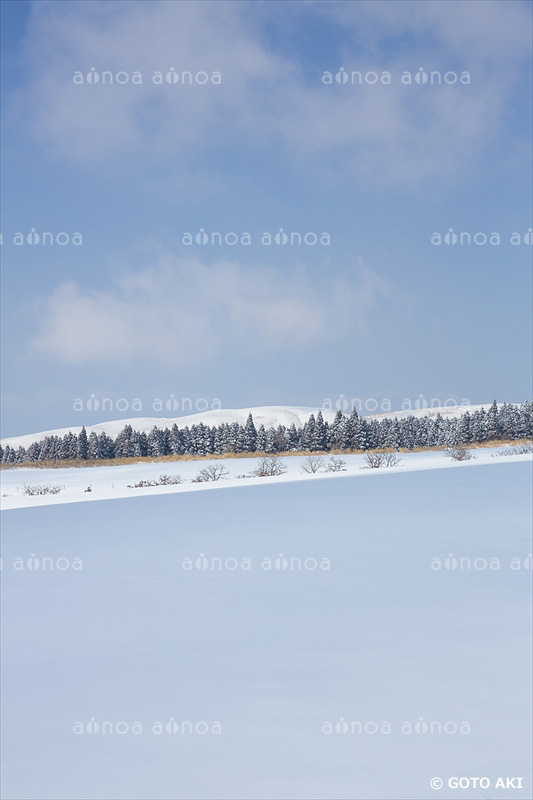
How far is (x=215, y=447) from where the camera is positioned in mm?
56344

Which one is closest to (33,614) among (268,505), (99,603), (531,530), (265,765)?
(99,603)

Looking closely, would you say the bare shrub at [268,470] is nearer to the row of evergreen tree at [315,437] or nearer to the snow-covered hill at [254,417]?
the row of evergreen tree at [315,437]

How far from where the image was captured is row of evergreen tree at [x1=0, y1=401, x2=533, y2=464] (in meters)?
52.8

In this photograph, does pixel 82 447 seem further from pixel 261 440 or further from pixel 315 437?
pixel 315 437

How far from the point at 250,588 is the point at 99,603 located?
1403 mm

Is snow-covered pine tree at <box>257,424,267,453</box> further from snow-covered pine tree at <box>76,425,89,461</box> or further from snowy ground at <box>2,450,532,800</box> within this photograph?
snowy ground at <box>2,450,532,800</box>

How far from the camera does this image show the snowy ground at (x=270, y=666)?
2975mm

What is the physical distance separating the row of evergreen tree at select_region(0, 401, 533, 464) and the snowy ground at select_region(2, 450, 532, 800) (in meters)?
44.3

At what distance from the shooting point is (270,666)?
4.10 meters

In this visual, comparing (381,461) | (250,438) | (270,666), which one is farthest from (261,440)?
(270,666)

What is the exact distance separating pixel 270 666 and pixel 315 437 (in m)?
49.9

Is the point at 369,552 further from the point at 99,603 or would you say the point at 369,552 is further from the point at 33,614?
the point at 33,614

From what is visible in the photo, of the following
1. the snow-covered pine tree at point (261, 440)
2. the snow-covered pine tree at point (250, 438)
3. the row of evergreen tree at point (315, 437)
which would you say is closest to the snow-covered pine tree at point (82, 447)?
the row of evergreen tree at point (315, 437)

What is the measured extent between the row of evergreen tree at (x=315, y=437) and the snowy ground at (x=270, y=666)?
145 ft
